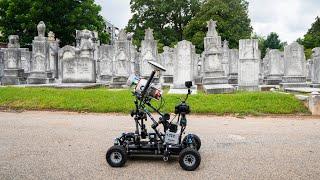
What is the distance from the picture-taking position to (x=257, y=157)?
20.6 feet

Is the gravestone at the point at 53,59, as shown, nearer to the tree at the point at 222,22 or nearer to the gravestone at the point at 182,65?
the gravestone at the point at 182,65

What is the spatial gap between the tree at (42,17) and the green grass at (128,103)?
2668 centimetres

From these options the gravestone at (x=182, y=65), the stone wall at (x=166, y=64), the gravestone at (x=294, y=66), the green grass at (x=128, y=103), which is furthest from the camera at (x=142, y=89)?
the gravestone at (x=294, y=66)

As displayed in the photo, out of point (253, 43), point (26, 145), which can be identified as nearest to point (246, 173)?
point (26, 145)

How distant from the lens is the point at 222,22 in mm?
51062

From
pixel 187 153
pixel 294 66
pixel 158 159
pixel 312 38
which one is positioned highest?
pixel 312 38

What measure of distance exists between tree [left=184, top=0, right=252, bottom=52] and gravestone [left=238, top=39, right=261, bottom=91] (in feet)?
108

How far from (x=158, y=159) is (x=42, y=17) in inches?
1476

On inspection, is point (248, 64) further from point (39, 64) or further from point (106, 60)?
point (39, 64)

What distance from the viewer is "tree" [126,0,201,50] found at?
57375 mm

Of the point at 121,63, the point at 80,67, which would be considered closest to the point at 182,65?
the point at 121,63

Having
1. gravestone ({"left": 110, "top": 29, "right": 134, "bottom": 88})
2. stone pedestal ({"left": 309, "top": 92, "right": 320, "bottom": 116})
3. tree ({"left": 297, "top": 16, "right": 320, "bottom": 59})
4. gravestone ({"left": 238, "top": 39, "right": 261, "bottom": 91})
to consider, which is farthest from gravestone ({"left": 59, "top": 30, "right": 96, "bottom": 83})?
tree ({"left": 297, "top": 16, "right": 320, "bottom": 59})

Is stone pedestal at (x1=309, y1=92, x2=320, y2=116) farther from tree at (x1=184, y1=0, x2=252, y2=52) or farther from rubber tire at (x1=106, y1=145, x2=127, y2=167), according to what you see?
tree at (x1=184, y1=0, x2=252, y2=52)

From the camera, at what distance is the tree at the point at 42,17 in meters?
39.4
